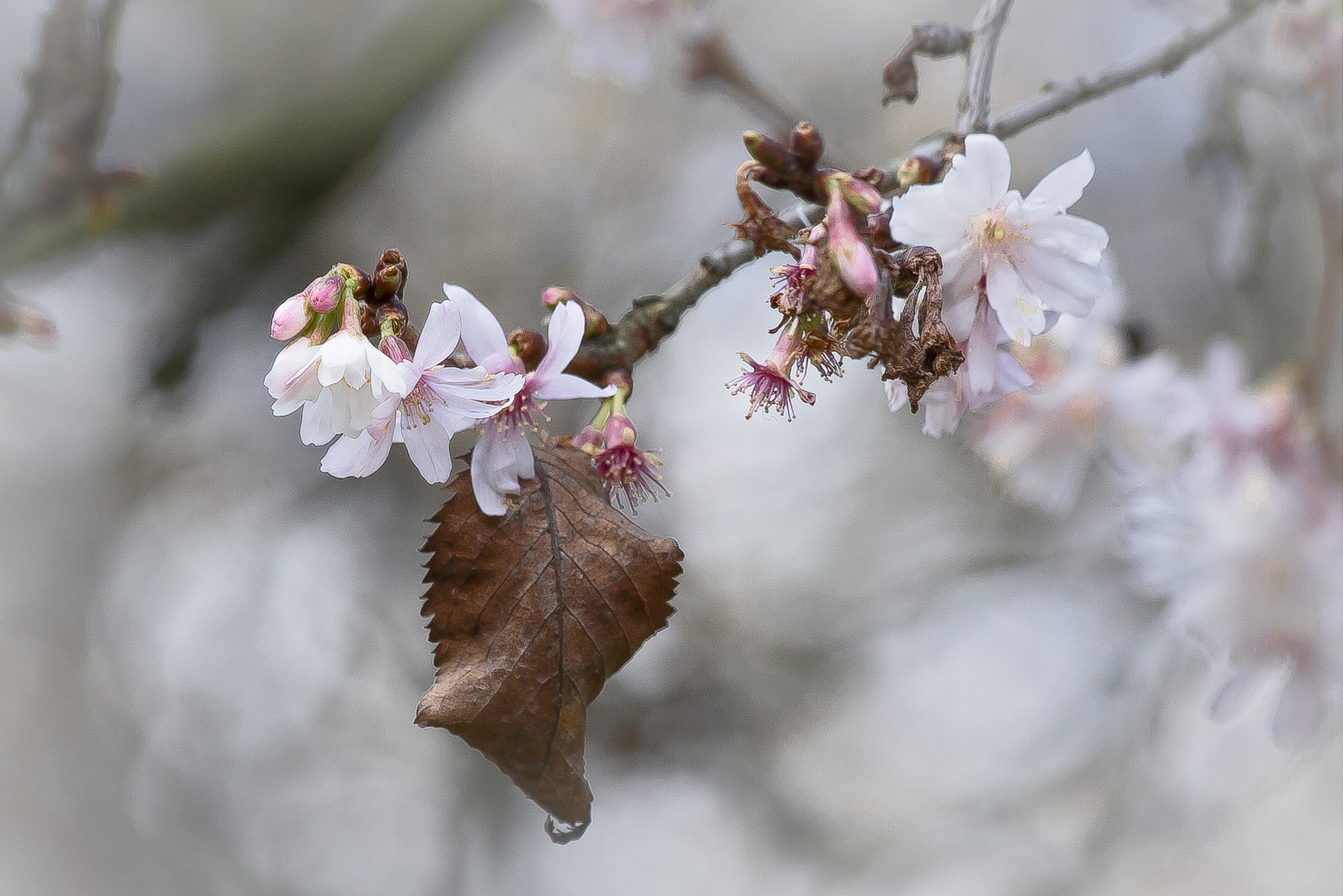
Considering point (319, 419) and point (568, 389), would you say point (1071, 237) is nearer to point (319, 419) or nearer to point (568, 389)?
point (568, 389)

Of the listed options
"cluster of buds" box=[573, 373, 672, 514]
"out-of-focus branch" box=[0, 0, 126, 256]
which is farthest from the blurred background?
"cluster of buds" box=[573, 373, 672, 514]

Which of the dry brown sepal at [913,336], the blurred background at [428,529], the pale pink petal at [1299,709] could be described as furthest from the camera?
the blurred background at [428,529]

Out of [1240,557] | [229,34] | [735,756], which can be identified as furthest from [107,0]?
[735,756]

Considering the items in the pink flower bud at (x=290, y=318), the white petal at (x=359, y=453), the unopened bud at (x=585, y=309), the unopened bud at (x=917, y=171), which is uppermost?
the unopened bud at (x=917, y=171)

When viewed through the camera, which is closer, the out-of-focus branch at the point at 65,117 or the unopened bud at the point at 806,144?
the unopened bud at the point at 806,144

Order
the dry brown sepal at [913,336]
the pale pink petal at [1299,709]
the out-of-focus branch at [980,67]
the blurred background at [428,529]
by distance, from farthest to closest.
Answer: the blurred background at [428,529] → the pale pink petal at [1299,709] → the out-of-focus branch at [980,67] → the dry brown sepal at [913,336]

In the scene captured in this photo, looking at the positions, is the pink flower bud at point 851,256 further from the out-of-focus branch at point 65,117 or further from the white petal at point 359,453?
the out-of-focus branch at point 65,117

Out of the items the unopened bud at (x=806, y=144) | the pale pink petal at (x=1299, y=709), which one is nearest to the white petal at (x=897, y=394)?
the unopened bud at (x=806, y=144)
